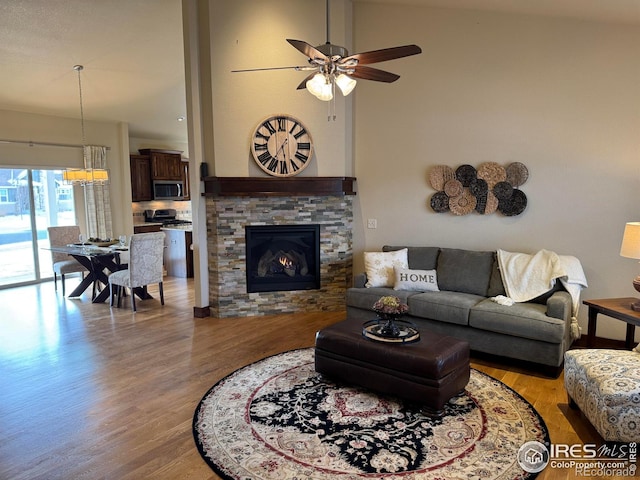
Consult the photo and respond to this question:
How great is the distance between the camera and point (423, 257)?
194 inches

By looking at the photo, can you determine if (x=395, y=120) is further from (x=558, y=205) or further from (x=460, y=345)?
(x=460, y=345)

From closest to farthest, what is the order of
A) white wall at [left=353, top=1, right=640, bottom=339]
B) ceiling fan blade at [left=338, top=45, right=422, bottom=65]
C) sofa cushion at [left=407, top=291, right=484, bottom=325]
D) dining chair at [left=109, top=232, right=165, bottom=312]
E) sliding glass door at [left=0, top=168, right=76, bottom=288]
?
ceiling fan blade at [left=338, top=45, right=422, bottom=65] → sofa cushion at [left=407, top=291, right=484, bottom=325] → white wall at [left=353, top=1, right=640, bottom=339] → dining chair at [left=109, top=232, right=165, bottom=312] → sliding glass door at [left=0, top=168, right=76, bottom=288]

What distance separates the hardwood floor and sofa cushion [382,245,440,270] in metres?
1.17

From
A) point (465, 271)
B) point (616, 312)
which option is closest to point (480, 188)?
point (465, 271)

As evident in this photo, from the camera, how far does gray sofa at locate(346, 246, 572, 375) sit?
11.7 feet

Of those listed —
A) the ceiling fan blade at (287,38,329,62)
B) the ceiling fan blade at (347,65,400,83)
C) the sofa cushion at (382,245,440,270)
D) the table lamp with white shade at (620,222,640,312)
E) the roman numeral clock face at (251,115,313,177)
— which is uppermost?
the ceiling fan blade at (287,38,329,62)

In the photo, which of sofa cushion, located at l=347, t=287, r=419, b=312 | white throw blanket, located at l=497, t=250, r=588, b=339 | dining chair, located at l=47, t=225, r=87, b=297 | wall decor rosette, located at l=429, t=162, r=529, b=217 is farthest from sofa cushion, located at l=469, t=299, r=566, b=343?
dining chair, located at l=47, t=225, r=87, b=297

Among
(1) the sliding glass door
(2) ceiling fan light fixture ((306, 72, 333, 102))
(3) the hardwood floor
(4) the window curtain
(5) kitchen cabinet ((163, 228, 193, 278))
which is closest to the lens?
(3) the hardwood floor

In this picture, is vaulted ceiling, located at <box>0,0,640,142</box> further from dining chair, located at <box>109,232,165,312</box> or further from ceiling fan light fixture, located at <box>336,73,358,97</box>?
dining chair, located at <box>109,232,165,312</box>

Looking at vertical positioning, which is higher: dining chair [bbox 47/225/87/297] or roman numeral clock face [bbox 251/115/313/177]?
roman numeral clock face [bbox 251/115/313/177]

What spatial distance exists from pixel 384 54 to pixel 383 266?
2566 mm

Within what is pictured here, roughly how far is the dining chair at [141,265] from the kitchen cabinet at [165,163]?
392cm

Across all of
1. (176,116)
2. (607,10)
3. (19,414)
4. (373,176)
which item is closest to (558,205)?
(607,10)

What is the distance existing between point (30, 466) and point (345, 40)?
5201 mm
